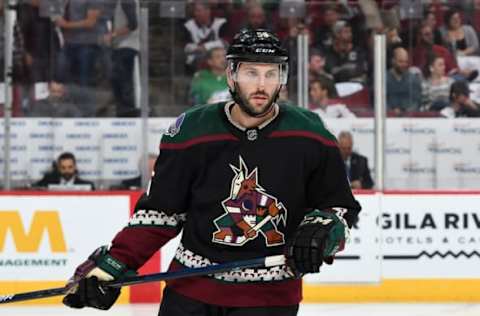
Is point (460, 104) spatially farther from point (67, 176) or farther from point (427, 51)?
point (67, 176)

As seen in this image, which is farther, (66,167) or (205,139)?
(66,167)

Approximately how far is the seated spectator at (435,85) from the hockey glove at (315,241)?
5.00 m

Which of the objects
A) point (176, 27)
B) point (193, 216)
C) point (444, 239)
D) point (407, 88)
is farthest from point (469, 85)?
point (193, 216)

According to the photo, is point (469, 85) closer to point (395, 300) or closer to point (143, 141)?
point (395, 300)

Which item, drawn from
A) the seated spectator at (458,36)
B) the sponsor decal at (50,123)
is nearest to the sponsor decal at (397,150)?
the seated spectator at (458,36)

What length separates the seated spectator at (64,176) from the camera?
7.54 meters

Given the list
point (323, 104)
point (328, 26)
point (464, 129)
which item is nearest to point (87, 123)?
point (323, 104)

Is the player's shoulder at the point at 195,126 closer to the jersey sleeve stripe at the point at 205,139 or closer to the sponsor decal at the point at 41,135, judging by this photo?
the jersey sleeve stripe at the point at 205,139

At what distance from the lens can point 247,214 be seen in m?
3.02

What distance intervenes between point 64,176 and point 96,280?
4537 millimetres

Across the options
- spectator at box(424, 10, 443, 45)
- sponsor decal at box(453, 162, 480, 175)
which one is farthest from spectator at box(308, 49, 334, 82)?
sponsor decal at box(453, 162, 480, 175)

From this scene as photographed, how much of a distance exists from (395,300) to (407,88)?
1343 millimetres

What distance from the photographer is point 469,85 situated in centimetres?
796

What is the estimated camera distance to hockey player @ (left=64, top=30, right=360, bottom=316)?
302 centimetres
